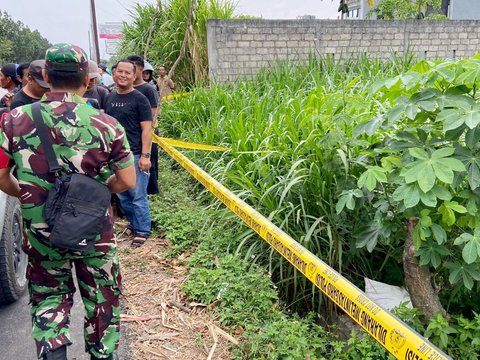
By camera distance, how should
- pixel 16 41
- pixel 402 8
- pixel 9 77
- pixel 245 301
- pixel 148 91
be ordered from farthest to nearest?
pixel 16 41 → pixel 402 8 → pixel 9 77 → pixel 148 91 → pixel 245 301

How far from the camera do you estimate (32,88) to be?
4059 millimetres

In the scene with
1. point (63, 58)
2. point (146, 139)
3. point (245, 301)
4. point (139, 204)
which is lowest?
point (245, 301)

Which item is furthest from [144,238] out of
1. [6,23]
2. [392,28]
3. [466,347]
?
[6,23]

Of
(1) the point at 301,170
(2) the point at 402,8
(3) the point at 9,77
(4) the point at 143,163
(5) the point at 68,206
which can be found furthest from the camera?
(2) the point at 402,8

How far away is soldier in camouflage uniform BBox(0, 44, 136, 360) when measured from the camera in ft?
6.97

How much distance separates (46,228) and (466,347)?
2.40m

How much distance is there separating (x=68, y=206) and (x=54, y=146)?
289 mm

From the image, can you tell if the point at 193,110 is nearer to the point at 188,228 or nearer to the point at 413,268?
the point at 188,228

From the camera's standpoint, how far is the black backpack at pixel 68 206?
2080mm

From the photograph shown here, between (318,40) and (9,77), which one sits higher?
(318,40)

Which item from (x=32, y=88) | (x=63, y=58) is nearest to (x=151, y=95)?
(x=32, y=88)

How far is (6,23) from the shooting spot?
197ft

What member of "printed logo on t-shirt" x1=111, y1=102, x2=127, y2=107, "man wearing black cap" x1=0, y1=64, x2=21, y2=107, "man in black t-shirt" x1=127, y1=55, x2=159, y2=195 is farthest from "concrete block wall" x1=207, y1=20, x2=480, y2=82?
"printed logo on t-shirt" x1=111, y1=102, x2=127, y2=107

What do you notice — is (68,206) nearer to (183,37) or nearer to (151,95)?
(151,95)
